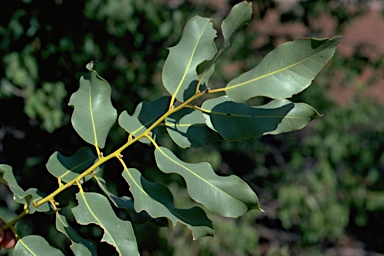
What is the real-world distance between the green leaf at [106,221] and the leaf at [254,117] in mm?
242

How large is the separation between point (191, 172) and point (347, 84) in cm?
363

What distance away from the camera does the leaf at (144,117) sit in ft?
3.97

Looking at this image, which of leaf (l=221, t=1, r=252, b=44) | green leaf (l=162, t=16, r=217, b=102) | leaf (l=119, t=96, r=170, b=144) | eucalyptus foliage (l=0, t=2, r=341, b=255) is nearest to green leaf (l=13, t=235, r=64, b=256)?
eucalyptus foliage (l=0, t=2, r=341, b=255)

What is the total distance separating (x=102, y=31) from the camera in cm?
296

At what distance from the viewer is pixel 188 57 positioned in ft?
3.91

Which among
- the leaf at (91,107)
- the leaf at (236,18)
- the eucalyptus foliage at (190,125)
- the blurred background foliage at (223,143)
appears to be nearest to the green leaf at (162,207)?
the eucalyptus foliage at (190,125)

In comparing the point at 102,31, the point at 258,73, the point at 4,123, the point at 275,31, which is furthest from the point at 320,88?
the point at 258,73

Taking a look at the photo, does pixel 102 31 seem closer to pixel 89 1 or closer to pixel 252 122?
pixel 89 1

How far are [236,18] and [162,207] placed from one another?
361 millimetres

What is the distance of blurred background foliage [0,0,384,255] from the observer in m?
2.80

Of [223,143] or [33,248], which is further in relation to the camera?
[223,143]

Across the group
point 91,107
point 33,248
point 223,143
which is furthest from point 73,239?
point 223,143

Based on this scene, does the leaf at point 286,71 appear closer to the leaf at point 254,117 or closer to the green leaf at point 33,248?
the leaf at point 254,117

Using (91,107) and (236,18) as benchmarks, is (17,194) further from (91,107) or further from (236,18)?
(236,18)
